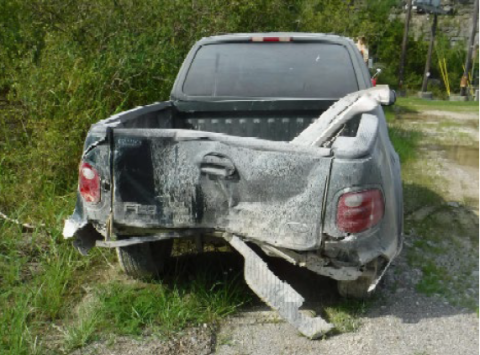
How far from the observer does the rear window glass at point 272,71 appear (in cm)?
454

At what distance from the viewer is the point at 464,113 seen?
50.8 ft

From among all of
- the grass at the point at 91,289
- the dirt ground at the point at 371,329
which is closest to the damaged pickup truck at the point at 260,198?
the dirt ground at the point at 371,329

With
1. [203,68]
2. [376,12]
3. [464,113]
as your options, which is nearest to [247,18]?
[203,68]

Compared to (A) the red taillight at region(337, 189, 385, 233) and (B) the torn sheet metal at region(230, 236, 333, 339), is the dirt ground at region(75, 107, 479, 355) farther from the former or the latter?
(A) the red taillight at region(337, 189, 385, 233)

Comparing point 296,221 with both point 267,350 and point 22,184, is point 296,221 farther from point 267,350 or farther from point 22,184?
point 22,184

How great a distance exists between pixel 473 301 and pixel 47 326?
293cm

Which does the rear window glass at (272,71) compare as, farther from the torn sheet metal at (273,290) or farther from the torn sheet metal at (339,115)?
the torn sheet metal at (273,290)

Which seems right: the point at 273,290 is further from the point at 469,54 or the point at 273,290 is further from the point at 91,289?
the point at 469,54

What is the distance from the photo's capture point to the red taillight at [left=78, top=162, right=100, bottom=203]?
3.24 metres

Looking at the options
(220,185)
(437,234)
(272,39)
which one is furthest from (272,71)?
(437,234)

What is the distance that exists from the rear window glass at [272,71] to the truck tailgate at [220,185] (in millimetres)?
1572

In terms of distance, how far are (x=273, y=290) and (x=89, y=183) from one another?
126 centimetres

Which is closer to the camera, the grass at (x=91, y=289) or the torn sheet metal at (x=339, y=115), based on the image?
the torn sheet metal at (x=339, y=115)

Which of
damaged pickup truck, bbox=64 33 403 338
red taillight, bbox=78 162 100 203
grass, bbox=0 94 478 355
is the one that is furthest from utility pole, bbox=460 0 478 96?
red taillight, bbox=78 162 100 203
